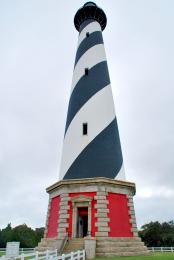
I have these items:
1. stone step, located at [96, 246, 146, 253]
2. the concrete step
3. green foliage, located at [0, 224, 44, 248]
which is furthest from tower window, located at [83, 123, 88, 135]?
green foliage, located at [0, 224, 44, 248]

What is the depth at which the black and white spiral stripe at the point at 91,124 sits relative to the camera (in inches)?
503

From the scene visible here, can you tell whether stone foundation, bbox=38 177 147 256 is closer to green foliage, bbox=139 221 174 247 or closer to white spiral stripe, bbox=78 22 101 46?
white spiral stripe, bbox=78 22 101 46

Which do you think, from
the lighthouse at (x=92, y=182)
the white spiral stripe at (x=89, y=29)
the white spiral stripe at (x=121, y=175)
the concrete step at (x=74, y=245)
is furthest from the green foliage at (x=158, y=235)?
the white spiral stripe at (x=89, y=29)

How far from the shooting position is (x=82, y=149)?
43.2ft

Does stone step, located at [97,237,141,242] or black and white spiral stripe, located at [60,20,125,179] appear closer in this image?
stone step, located at [97,237,141,242]

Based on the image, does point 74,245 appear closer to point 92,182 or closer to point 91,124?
point 92,182

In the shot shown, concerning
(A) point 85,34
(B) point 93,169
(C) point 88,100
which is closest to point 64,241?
(B) point 93,169

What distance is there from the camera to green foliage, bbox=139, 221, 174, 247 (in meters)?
26.7

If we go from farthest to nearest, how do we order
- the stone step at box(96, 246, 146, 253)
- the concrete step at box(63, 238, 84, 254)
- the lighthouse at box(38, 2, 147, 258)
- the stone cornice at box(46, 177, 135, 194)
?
the stone cornice at box(46, 177, 135, 194)
the lighthouse at box(38, 2, 147, 258)
the concrete step at box(63, 238, 84, 254)
the stone step at box(96, 246, 146, 253)

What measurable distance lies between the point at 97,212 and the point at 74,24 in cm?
1368

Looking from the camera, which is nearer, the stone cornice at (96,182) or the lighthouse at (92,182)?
the lighthouse at (92,182)

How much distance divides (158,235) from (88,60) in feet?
66.2

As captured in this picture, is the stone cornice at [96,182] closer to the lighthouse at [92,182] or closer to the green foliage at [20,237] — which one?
the lighthouse at [92,182]

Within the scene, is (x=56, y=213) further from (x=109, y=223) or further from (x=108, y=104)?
(x=108, y=104)
